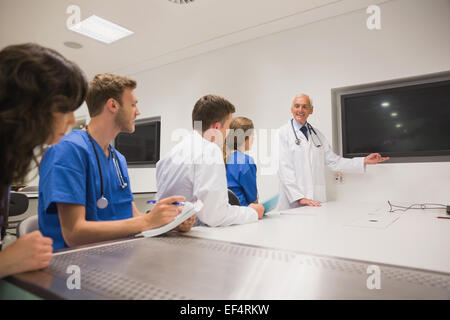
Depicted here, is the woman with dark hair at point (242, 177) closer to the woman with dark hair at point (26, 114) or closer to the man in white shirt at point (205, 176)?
the man in white shirt at point (205, 176)

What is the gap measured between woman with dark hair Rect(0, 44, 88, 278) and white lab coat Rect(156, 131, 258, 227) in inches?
21.8

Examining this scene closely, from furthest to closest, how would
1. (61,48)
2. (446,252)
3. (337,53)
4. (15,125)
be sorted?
(61,48) < (337,53) < (446,252) < (15,125)

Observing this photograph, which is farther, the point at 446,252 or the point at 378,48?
the point at 378,48

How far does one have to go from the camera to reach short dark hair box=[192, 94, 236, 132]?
1355mm

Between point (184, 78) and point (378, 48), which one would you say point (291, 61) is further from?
point (184, 78)

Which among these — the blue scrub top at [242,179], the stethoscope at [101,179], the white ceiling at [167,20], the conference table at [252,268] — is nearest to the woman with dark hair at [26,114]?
the conference table at [252,268]

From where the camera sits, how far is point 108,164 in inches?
47.4

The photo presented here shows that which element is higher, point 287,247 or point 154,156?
point 154,156

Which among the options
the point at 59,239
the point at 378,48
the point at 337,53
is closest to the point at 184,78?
the point at 337,53

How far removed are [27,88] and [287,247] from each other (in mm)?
786

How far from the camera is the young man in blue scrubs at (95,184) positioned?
0.95m

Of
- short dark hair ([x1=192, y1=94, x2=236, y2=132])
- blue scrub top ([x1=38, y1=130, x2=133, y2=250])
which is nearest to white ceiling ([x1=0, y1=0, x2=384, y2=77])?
short dark hair ([x1=192, y1=94, x2=236, y2=132])

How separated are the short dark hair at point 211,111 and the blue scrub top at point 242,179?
0.62m
